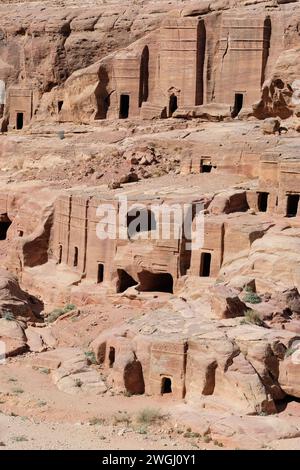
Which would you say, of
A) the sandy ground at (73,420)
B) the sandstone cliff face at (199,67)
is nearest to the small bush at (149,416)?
the sandy ground at (73,420)

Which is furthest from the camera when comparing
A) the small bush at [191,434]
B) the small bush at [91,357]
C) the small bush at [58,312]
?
the small bush at [58,312]

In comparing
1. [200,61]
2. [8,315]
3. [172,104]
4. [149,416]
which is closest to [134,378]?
[149,416]

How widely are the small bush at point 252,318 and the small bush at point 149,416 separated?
422cm

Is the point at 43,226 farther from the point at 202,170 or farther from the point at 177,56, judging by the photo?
the point at 177,56

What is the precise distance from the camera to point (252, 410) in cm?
2325

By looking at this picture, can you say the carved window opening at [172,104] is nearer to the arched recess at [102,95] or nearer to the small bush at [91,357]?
the arched recess at [102,95]

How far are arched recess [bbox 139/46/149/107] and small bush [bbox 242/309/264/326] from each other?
1917cm

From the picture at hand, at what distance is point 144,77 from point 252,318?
19909mm

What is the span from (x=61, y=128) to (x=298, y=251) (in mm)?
18523

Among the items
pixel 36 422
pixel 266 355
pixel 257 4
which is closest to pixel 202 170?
pixel 257 4

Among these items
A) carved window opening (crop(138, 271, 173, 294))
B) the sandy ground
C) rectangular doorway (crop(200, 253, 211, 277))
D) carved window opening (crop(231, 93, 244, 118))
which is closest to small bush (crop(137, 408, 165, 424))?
the sandy ground

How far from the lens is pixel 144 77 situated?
43.8 meters

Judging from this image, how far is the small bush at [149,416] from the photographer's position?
2327cm

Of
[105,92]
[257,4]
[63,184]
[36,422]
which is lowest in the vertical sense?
[36,422]
